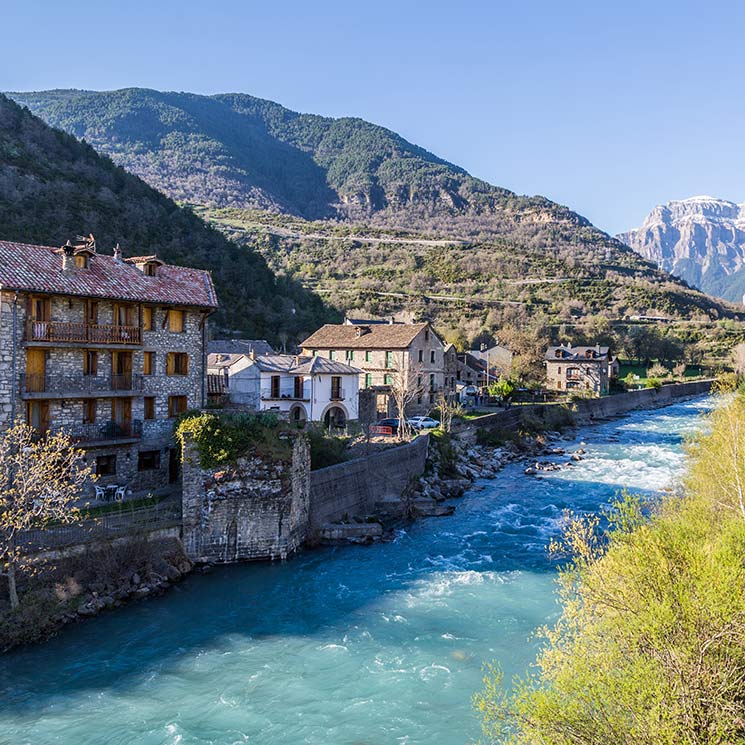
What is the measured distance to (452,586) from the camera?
24906 millimetres

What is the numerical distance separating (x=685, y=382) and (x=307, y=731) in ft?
335

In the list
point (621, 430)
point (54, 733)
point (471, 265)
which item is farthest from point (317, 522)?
point (471, 265)

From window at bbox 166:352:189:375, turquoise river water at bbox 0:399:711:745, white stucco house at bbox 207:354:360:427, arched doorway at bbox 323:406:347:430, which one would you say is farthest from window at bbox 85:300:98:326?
arched doorway at bbox 323:406:347:430

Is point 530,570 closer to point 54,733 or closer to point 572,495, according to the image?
point 572,495

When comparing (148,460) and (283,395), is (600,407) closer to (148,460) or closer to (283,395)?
(283,395)

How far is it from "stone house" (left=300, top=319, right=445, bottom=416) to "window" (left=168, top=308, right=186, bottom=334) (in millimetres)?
24328

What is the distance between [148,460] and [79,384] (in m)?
4.72

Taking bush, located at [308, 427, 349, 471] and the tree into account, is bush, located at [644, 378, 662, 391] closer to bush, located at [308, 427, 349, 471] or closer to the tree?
bush, located at [308, 427, 349, 471]

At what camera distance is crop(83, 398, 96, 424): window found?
27109 millimetres

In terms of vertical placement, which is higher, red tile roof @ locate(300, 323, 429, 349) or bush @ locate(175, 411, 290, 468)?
red tile roof @ locate(300, 323, 429, 349)

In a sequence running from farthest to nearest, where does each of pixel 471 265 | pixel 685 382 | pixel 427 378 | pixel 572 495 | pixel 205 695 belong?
pixel 471 265, pixel 685 382, pixel 427 378, pixel 572 495, pixel 205 695

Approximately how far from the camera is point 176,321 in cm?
3014

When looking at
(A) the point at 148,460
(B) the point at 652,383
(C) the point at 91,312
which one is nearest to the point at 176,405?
(A) the point at 148,460

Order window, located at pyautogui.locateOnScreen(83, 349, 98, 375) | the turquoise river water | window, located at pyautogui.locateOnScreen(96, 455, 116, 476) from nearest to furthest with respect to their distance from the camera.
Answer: the turquoise river water
window, located at pyautogui.locateOnScreen(83, 349, 98, 375)
window, located at pyautogui.locateOnScreen(96, 455, 116, 476)
